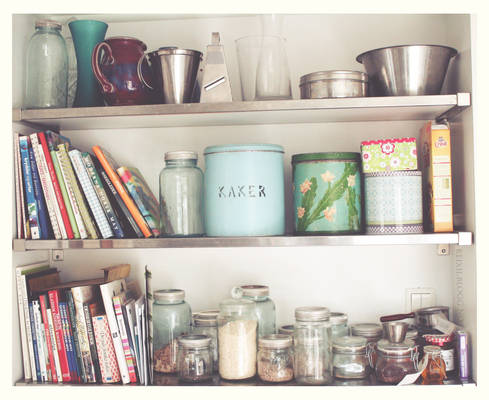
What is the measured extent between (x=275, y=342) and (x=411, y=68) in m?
0.83

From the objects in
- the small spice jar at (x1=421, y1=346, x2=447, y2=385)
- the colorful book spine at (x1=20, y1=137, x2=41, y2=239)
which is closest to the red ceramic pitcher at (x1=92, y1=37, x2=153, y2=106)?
the colorful book spine at (x1=20, y1=137, x2=41, y2=239)

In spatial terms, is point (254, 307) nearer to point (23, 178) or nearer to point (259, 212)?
point (259, 212)

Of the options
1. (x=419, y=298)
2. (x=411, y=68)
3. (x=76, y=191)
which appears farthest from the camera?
(x=419, y=298)

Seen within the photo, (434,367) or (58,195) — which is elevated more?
(58,195)

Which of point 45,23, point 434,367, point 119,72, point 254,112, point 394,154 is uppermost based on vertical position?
point 45,23

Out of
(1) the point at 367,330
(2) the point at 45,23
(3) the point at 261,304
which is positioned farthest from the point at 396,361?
(2) the point at 45,23

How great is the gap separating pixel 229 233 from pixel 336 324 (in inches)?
16.9

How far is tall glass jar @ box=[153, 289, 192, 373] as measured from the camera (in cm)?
168

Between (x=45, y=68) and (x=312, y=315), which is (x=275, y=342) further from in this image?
(x=45, y=68)

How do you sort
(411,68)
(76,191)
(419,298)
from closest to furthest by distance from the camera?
(411,68), (76,191), (419,298)

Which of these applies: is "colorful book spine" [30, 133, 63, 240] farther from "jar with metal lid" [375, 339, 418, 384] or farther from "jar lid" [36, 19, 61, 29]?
"jar with metal lid" [375, 339, 418, 384]

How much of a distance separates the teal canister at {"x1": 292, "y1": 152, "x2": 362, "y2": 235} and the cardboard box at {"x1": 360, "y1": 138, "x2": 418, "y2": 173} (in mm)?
67

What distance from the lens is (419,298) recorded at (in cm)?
177

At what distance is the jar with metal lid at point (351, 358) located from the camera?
158 centimetres
